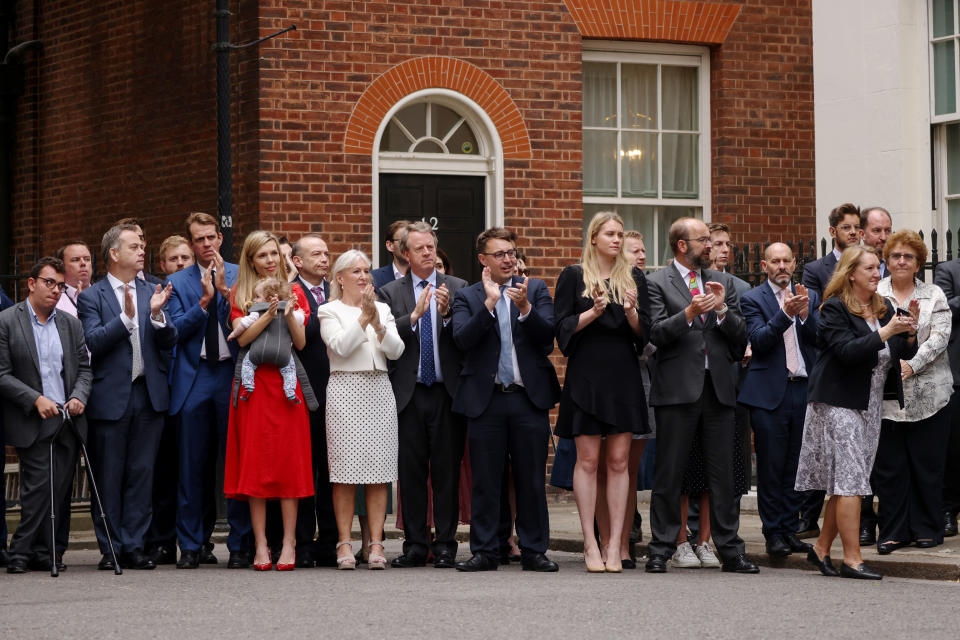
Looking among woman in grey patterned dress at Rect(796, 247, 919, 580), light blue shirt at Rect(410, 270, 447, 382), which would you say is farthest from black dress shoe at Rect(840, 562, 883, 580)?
light blue shirt at Rect(410, 270, 447, 382)

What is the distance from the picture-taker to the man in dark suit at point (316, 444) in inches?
419

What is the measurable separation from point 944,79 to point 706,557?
507 centimetres

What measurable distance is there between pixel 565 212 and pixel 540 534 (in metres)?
5.89

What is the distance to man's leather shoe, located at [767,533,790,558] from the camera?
1050 cm

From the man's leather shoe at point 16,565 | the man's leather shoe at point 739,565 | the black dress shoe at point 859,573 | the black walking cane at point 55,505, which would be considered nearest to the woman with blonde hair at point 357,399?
the black walking cane at point 55,505

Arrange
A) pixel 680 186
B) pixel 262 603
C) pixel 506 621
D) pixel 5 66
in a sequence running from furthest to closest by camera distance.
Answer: pixel 5 66 < pixel 680 186 < pixel 262 603 < pixel 506 621

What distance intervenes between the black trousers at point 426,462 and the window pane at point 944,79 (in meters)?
5.32

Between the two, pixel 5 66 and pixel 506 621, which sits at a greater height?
pixel 5 66

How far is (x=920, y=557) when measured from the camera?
1015 cm

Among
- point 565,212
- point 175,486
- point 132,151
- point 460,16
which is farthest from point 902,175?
point 132,151

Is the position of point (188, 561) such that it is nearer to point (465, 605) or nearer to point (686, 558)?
point (465, 605)

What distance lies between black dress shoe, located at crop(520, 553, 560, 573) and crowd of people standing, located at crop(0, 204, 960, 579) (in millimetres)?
14

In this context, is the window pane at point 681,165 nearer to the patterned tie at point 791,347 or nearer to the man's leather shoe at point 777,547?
the patterned tie at point 791,347

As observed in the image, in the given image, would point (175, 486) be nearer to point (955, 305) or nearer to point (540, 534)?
point (540, 534)
